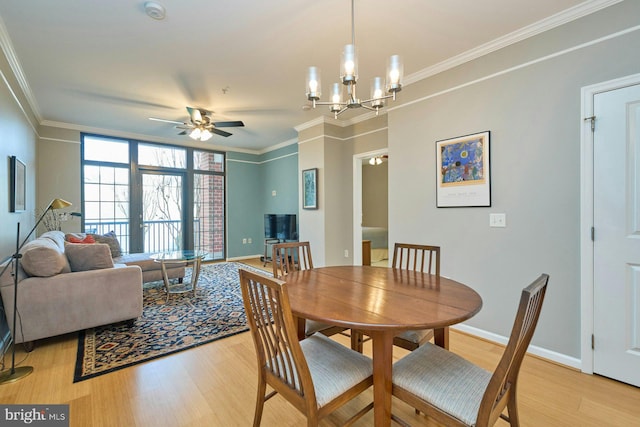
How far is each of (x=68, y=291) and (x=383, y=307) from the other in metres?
2.72

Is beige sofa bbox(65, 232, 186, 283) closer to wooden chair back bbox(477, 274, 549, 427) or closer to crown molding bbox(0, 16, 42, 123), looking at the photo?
crown molding bbox(0, 16, 42, 123)

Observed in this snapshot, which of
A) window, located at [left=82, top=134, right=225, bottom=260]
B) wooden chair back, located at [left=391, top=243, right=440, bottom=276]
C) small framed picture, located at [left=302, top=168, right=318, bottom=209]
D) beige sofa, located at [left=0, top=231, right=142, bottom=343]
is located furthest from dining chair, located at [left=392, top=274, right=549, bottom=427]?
window, located at [left=82, top=134, right=225, bottom=260]

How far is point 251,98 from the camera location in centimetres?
375

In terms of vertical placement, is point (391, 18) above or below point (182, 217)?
above

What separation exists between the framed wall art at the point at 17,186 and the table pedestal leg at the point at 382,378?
3.71 m

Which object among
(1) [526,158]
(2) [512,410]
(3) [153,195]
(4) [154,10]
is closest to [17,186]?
(4) [154,10]

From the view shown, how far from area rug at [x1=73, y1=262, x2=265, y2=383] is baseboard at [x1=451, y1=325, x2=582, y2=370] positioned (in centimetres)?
226

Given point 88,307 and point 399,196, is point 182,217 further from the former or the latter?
point 399,196

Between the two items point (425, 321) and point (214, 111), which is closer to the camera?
point (425, 321)

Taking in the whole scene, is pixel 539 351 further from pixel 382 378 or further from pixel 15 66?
pixel 15 66

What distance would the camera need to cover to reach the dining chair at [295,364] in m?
1.14

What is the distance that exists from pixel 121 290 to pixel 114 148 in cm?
383

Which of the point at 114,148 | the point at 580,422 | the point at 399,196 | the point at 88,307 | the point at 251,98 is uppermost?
the point at 251,98

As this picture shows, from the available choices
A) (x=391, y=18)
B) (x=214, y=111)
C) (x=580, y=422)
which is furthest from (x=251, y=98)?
(x=580, y=422)
